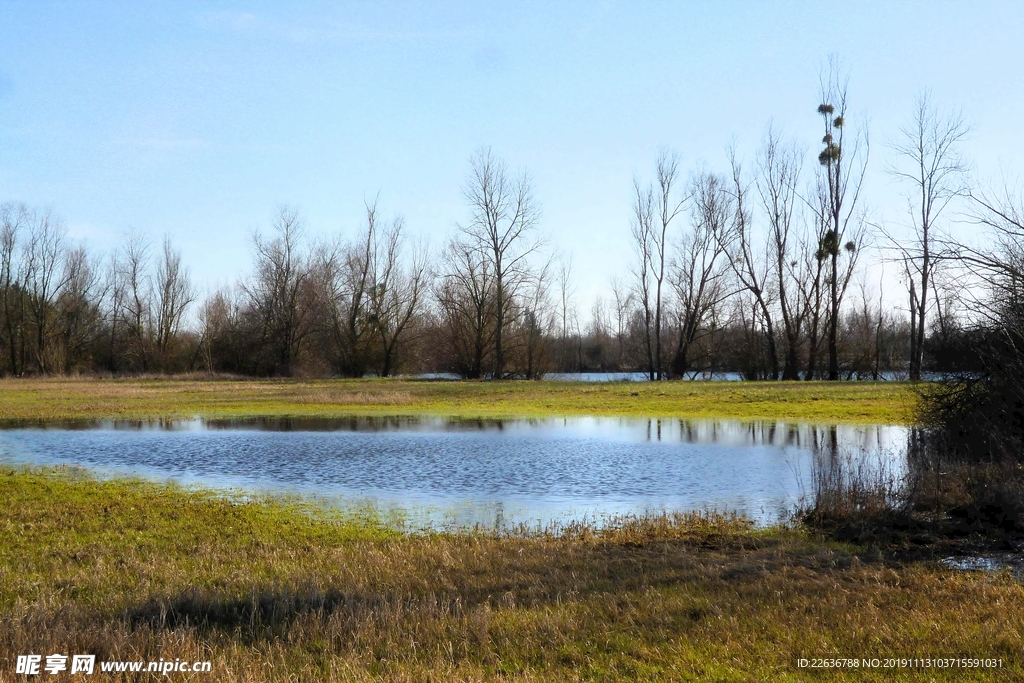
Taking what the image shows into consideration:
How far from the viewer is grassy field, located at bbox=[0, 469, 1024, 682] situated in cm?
545

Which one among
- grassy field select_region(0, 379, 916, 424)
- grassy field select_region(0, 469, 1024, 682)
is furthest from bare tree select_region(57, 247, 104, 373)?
grassy field select_region(0, 469, 1024, 682)

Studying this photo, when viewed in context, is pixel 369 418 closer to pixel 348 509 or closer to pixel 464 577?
pixel 348 509

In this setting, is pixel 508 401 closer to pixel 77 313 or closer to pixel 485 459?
pixel 485 459

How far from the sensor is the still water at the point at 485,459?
13602mm

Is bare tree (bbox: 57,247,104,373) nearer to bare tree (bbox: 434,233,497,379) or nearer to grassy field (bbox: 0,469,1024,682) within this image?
bare tree (bbox: 434,233,497,379)

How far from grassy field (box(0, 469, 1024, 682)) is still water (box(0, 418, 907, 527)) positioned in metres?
3.01

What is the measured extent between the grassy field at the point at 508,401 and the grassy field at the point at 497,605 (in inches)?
866

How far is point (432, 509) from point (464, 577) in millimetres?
5236

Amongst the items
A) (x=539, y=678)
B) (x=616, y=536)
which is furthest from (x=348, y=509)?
(x=539, y=678)

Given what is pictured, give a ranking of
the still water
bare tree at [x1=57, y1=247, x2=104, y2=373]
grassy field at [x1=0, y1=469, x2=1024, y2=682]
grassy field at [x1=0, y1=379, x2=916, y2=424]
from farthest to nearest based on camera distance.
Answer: bare tree at [x1=57, y1=247, x2=104, y2=373] → grassy field at [x1=0, y1=379, x2=916, y2=424] → the still water → grassy field at [x1=0, y1=469, x2=1024, y2=682]

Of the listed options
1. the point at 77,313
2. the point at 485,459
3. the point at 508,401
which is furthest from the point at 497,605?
the point at 77,313

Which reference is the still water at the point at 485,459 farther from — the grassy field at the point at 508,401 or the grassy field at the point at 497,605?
the grassy field at the point at 508,401

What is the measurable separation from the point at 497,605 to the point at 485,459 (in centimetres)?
1238

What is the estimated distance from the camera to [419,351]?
6975 cm
